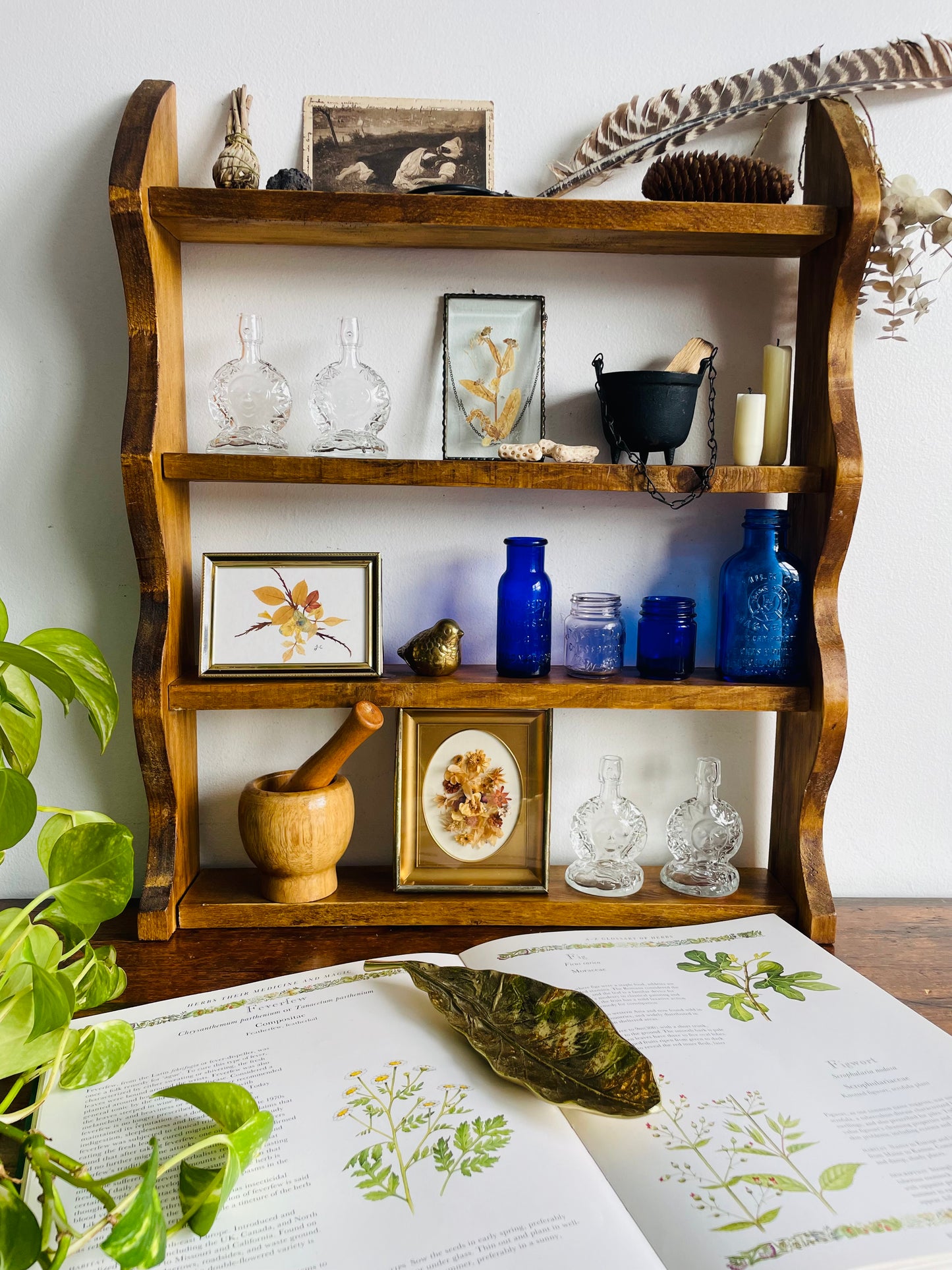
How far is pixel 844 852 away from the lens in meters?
1.22

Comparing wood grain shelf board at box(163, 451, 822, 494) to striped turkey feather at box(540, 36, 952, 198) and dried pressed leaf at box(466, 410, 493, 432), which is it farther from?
striped turkey feather at box(540, 36, 952, 198)

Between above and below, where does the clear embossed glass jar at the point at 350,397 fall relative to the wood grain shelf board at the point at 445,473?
above

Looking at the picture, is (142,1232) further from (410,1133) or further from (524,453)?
(524,453)

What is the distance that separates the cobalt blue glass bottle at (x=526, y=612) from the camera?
1076mm

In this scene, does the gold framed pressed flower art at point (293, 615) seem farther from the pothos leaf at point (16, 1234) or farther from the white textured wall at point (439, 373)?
the pothos leaf at point (16, 1234)

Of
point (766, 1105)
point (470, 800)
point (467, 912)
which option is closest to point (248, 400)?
point (470, 800)

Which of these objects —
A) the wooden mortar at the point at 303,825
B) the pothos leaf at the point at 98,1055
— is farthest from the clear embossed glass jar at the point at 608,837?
the pothos leaf at the point at 98,1055

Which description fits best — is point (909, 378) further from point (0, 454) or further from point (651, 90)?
point (0, 454)

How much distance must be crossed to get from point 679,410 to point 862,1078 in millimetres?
675

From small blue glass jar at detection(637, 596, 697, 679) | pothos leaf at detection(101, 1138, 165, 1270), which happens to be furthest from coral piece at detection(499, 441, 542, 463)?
pothos leaf at detection(101, 1138, 165, 1270)

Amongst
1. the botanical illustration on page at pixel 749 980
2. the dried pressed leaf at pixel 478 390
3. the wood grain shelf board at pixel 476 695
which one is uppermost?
the dried pressed leaf at pixel 478 390

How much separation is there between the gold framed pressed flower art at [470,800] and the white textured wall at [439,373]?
110 millimetres

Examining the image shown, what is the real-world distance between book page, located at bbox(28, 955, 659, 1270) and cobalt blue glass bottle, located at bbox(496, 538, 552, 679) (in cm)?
41

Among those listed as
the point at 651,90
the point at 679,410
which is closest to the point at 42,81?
the point at 651,90
